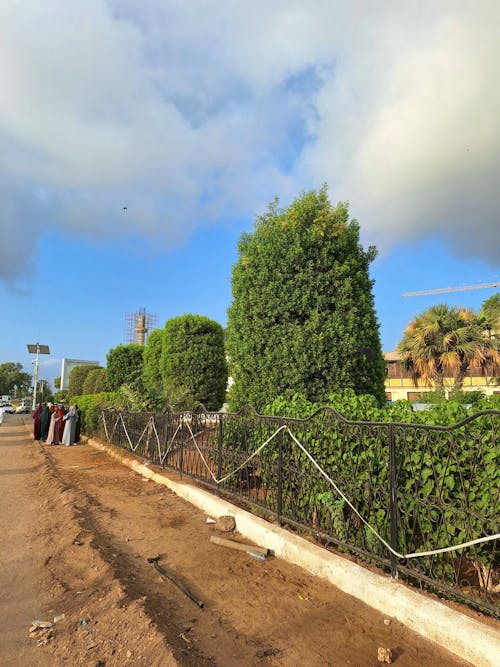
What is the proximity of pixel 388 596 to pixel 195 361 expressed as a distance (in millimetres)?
11270

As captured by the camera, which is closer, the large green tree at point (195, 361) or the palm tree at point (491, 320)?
the large green tree at point (195, 361)

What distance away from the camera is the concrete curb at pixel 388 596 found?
261 centimetres

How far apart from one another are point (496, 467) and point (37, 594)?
3.87 m

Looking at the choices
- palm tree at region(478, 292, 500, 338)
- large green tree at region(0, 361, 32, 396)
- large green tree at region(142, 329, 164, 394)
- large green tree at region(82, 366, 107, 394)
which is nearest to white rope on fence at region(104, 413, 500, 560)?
large green tree at region(142, 329, 164, 394)

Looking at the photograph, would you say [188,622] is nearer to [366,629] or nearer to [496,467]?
[366,629]

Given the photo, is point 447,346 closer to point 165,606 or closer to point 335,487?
point 335,487

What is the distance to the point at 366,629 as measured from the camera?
3.04 m

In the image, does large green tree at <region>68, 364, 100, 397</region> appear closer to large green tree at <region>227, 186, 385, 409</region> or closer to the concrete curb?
large green tree at <region>227, 186, 385, 409</region>

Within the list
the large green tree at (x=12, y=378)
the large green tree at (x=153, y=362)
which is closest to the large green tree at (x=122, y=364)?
the large green tree at (x=153, y=362)

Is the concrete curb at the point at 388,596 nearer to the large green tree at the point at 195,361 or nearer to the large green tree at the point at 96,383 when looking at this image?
the large green tree at the point at 195,361

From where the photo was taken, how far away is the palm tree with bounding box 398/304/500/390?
18688 millimetres

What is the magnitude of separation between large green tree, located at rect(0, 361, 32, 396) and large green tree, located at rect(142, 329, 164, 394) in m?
89.0

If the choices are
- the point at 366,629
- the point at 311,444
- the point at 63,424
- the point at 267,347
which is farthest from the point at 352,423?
the point at 63,424

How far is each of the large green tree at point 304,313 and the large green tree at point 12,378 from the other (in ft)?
332
